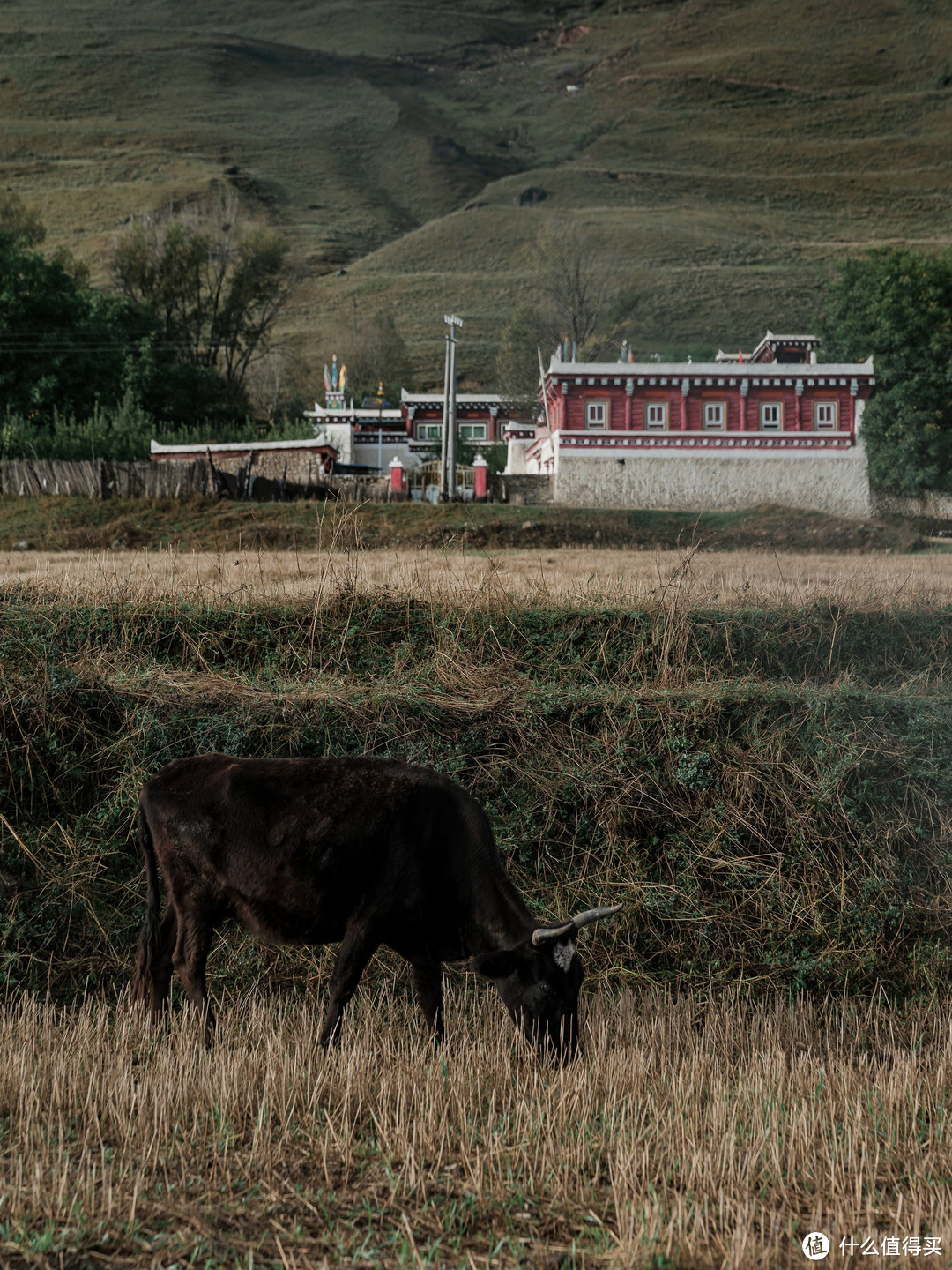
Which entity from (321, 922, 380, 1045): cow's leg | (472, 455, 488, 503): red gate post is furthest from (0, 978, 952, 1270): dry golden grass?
(472, 455, 488, 503): red gate post

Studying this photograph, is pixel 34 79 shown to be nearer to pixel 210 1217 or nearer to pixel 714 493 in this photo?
pixel 714 493

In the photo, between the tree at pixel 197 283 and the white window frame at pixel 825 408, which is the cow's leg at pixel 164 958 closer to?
the white window frame at pixel 825 408

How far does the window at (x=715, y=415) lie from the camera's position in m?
40.7

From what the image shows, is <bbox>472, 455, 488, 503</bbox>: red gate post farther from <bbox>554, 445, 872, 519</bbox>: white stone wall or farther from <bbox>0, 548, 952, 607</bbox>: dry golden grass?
<bbox>0, 548, 952, 607</bbox>: dry golden grass

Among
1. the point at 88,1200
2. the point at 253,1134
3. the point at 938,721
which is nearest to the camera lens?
the point at 88,1200

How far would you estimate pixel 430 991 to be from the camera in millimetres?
6004

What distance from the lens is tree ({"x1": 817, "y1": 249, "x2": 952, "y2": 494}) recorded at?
141 ft

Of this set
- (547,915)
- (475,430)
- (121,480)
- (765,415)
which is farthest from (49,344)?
(547,915)

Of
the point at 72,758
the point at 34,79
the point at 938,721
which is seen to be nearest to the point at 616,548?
the point at 938,721

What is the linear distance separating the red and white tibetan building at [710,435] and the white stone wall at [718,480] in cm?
3

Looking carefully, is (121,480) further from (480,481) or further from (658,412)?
(658,412)

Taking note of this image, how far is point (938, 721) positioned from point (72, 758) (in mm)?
7599

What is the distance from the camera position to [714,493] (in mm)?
39406

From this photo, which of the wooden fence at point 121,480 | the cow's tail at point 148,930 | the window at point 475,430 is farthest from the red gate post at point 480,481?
the cow's tail at point 148,930
